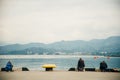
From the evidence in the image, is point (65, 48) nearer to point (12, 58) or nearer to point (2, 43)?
point (12, 58)

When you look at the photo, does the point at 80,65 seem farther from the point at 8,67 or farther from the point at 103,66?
the point at 8,67

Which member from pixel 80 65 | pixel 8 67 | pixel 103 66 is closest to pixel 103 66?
pixel 103 66

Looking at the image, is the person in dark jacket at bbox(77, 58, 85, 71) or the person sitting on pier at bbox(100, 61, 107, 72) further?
the person in dark jacket at bbox(77, 58, 85, 71)

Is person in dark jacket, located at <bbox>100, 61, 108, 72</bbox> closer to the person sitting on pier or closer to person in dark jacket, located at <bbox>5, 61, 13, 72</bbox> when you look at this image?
the person sitting on pier

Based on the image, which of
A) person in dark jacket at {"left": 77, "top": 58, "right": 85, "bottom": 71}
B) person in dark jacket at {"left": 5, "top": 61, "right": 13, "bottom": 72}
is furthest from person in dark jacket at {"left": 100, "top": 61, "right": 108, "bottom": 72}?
person in dark jacket at {"left": 5, "top": 61, "right": 13, "bottom": 72}

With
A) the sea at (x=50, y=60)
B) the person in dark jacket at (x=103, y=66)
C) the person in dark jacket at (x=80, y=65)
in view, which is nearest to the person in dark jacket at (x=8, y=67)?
the sea at (x=50, y=60)

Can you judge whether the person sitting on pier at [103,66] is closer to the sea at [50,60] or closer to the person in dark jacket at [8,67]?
the sea at [50,60]

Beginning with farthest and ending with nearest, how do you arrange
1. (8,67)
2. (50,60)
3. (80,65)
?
(50,60), (80,65), (8,67)

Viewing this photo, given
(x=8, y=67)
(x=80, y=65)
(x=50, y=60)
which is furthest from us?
(x=50, y=60)

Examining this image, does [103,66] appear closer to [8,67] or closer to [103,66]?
[103,66]

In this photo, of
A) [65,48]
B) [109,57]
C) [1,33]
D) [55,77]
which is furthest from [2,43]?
[109,57]

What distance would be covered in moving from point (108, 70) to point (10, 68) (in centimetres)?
275

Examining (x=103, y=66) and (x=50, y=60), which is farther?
(x=50, y=60)

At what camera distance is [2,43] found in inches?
282
